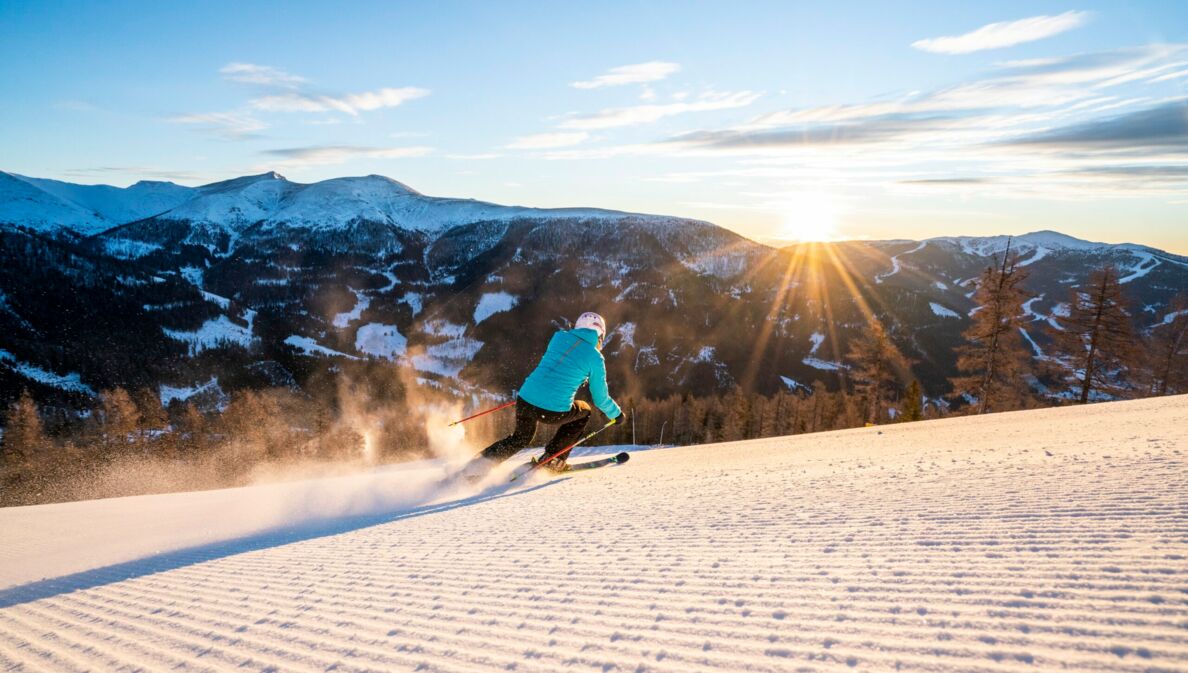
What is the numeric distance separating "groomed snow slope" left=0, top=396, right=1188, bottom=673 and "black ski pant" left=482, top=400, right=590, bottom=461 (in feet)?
6.93

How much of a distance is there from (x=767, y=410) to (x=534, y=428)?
2039 inches

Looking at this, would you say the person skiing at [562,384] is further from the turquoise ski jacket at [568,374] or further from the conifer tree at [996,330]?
the conifer tree at [996,330]

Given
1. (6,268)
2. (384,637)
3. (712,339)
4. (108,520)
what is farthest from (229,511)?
(6,268)

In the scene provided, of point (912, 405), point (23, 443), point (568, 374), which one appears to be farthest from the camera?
point (23, 443)

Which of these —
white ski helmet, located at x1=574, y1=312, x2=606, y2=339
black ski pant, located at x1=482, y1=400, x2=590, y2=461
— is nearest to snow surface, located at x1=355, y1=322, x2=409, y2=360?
black ski pant, located at x1=482, y1=400, x2=590, y2=461

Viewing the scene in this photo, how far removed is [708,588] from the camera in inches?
110

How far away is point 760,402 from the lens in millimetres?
60438

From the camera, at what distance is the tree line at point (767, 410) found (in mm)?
24281

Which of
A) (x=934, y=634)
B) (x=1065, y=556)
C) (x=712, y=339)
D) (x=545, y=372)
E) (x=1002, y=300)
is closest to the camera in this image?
(x=934, y=634)

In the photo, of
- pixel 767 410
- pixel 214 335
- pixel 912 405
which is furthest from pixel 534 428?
pixel 214 335

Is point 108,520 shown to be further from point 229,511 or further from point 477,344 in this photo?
point 477,344

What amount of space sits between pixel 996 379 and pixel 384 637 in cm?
2969

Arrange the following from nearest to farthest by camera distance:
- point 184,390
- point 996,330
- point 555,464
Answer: point 555,464 → point 996,330 → point 184,390

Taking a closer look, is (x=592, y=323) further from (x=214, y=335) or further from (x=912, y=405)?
(x=214, y=335)
